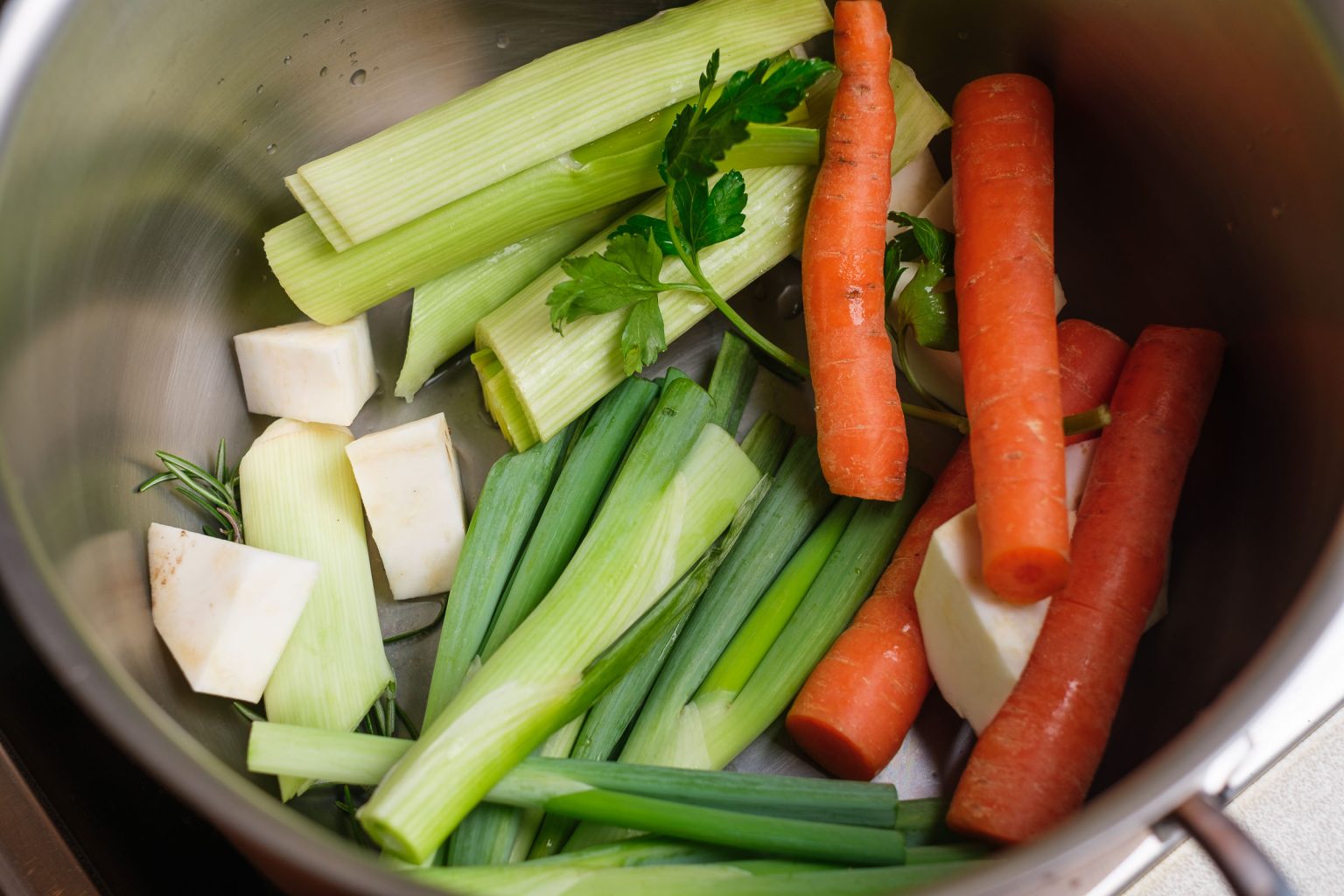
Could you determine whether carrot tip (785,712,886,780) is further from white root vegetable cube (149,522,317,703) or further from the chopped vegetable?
white root vegetable cube (149,522,317,703)

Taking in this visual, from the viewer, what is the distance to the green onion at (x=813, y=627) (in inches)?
45.3

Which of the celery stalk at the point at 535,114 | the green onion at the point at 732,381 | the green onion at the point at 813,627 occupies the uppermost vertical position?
the celery stalk at the point at 535,114

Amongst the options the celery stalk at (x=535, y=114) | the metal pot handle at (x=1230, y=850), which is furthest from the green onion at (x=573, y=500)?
the metal pot handle at (x=1230, y=850)

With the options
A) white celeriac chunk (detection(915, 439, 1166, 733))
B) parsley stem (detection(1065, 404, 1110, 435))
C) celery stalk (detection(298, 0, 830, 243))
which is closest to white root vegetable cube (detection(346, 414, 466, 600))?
celery stalk (detection(298, 0, 830, 243))

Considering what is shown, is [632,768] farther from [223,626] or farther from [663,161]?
[663,161]

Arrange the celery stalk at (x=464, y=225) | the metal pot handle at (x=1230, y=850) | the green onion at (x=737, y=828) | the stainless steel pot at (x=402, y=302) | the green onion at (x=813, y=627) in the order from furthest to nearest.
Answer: the celery stalk at (x=464, y=225) < the green onion at (x=813, y=627) < the green onion at (x=737, y=828) < the stainless steel pot at (x=402, y=302) < the metal pot handle at (x=1230, y=850)

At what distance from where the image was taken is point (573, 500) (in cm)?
123

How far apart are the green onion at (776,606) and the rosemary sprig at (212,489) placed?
638 millimetres

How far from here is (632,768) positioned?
1.00 meters

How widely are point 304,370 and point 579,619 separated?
1.73 ft

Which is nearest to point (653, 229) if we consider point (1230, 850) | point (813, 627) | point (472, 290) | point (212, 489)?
point (472, 290)

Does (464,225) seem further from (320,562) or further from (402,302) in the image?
(320,562)

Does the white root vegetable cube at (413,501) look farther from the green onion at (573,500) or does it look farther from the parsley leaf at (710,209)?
the parsley leaf at (710,209)

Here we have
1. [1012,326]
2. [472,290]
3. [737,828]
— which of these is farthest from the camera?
[472,290]
